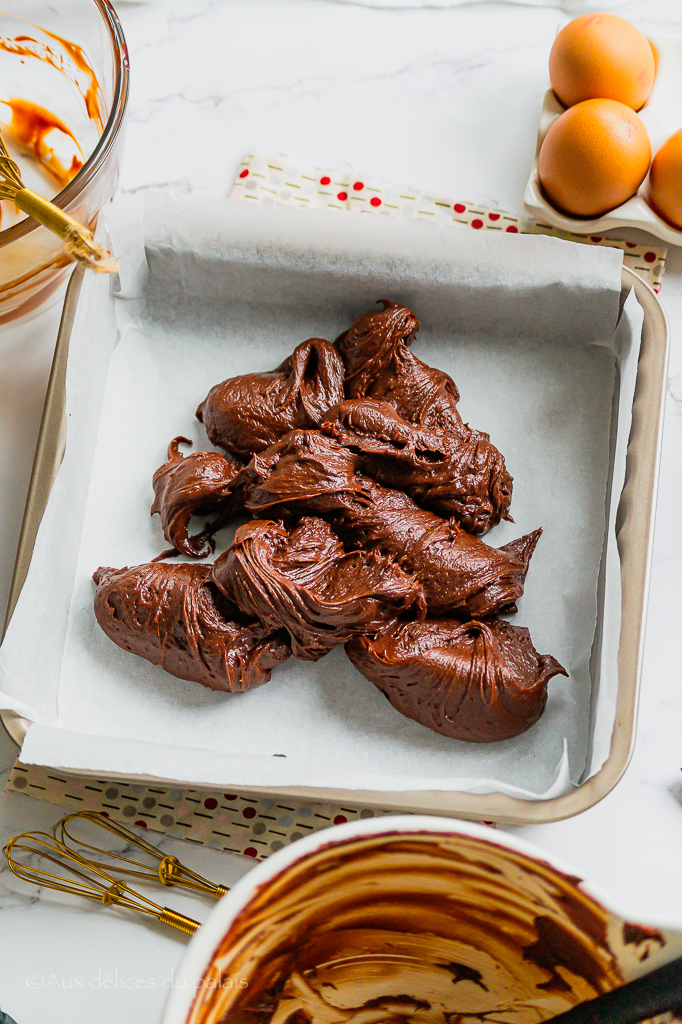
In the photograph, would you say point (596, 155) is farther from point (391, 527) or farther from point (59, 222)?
point (59, 222)

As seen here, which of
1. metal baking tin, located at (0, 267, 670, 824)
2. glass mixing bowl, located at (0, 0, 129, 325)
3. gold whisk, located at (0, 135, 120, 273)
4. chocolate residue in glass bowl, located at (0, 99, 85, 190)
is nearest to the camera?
metal baking tin, located at (0, 267, 670, 824)

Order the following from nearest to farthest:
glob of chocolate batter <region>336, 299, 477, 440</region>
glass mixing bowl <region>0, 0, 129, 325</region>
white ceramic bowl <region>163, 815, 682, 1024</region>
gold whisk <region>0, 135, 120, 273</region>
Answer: white ceramic bowl <region>163, 815, 682, 1024</region>, gold whisk <region>0, 135, 120, 273</region>, glass mixing bowl <region>0, 0, 129, 325</region>, glob of chocolate batter <region>336, 299, 477, 440</region>

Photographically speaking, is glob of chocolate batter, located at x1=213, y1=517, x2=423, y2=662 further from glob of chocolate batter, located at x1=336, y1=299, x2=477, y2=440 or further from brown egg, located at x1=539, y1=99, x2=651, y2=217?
brown egg, located at x1=539, y1=99, x2=651, y2=217

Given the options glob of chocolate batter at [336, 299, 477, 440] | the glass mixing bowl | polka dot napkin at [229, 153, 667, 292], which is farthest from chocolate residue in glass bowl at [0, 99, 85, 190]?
glob of chocolate batter at [336, 299, 477, 440]

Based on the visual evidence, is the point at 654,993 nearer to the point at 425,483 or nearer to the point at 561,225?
the point at 425,483

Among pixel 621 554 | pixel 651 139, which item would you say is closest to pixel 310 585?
pixel 621 554

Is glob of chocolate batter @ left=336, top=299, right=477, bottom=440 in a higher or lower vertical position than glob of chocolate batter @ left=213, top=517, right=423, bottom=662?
higher
